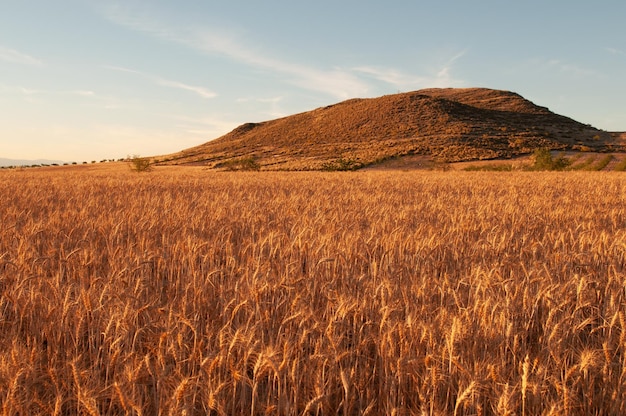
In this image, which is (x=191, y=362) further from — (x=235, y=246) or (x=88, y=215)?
(x=88, y=215)

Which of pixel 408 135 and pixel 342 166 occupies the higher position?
pixel 408 135

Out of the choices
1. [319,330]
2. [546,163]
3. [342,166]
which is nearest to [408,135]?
[342,166]

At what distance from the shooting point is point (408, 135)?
269 ft

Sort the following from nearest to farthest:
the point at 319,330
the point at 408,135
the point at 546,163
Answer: the point at 319,330
the point at 546,163
the point at 408,135

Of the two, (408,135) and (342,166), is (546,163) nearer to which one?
(342,166)

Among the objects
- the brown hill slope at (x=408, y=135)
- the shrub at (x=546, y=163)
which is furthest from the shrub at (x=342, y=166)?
the shrub at (x=546, y=163)

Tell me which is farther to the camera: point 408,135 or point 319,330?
point 408,135

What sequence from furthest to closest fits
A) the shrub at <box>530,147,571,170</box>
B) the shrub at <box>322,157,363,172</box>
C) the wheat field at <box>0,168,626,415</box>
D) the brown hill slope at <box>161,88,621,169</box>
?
1. the brown hill slope at <box>161,88,621,169</box>
2. the shrub at <box>322,157,363,172</box>
3. the shrub at <box>530,147,571,170</box>
4. the wheat field at <box>0,168,626,415</box>

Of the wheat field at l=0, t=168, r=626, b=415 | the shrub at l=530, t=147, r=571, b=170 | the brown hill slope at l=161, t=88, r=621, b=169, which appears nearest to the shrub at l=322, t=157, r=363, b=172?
the brown hill slope at l=161, t=88, r=621, b=169

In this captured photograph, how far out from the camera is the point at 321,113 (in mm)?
115562

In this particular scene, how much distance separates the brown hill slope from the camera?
67500 mm

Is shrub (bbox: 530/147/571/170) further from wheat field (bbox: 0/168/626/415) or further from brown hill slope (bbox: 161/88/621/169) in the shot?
wheat field (bbox: 0/168/626/415)

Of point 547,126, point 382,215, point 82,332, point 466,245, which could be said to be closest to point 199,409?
point 82,332

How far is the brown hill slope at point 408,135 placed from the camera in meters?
67.5
